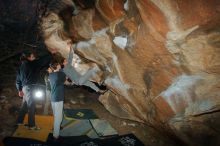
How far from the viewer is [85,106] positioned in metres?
8.68

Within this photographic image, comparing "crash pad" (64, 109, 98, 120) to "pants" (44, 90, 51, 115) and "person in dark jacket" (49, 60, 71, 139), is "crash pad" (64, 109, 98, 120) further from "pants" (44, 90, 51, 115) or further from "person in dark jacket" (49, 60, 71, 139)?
"person in dark jacket" (49, 60, 71, 139)

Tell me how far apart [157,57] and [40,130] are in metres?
3.93

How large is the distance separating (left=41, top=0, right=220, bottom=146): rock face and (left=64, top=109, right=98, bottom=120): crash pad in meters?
0.77

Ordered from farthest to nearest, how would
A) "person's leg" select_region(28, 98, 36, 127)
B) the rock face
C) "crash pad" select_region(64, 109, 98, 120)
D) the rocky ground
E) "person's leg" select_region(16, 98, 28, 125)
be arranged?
"crash pad" select_region(64, 109, 98, 120), the rocky ground, "person's leg" select_region(16, 98, 28, 125), "person's leg" select_region(28, 98, 36, 127), the rock face

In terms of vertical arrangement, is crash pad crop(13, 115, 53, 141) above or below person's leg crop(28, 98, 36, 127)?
below

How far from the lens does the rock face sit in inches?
183

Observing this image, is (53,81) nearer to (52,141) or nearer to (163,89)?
(52,141)

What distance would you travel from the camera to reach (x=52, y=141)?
253 inches

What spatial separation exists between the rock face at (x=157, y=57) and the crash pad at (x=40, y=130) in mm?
2341

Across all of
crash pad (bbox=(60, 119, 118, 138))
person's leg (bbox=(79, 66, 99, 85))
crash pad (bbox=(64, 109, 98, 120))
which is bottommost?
crash pad (bbox=(60, 119, 118, 138))

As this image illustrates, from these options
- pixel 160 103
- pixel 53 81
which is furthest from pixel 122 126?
pixel 53 81

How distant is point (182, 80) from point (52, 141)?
3803 mm

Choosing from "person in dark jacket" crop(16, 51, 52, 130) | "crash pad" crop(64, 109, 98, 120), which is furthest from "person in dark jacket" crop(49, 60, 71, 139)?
"crash pad" crop(64, 109, 98, 120)

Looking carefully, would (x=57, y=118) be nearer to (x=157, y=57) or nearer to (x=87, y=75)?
(x=87, y=75)
